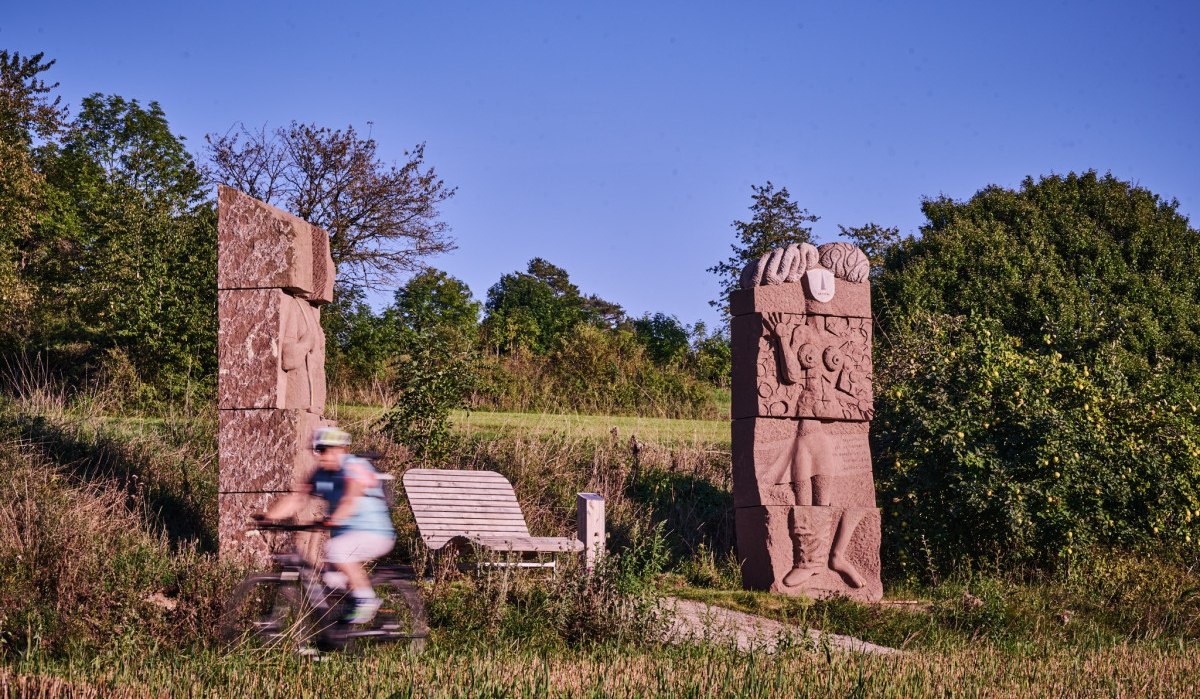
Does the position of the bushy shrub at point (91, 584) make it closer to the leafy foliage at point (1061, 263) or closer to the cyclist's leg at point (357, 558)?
the cyclist's leg at point (357, 558)

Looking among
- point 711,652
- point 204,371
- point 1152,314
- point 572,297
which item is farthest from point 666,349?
point 711,652

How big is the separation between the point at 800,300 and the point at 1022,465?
106 inches

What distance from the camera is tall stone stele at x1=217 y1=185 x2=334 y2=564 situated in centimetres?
Result: 914

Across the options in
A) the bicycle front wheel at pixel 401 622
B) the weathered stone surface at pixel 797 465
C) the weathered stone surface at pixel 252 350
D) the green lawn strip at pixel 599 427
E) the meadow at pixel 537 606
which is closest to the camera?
the meadow at pixel 537 606

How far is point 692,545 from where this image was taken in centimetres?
1191

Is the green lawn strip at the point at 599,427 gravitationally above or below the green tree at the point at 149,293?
below

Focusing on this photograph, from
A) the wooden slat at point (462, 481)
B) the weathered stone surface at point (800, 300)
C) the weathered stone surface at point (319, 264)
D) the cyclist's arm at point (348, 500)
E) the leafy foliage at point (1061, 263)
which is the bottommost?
the wooden slat at point (462, 481)

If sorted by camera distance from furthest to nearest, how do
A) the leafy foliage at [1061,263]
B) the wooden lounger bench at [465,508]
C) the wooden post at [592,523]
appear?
the leafy foliage at [1061,263] < the wooden lounger bench at [465,508] < the wooden post at [592,523]

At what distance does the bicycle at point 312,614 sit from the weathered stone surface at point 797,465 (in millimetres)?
4049

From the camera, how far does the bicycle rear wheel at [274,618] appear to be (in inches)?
249

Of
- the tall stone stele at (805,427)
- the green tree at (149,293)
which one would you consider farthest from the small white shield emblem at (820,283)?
the green tree at (149,293)

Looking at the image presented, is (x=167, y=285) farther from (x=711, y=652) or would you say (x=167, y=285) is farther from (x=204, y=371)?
(x=711, y=652)

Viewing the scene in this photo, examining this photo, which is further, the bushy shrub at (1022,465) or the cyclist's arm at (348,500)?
the bushy shrub at (1022,465)

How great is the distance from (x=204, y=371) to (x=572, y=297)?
2839 cm
